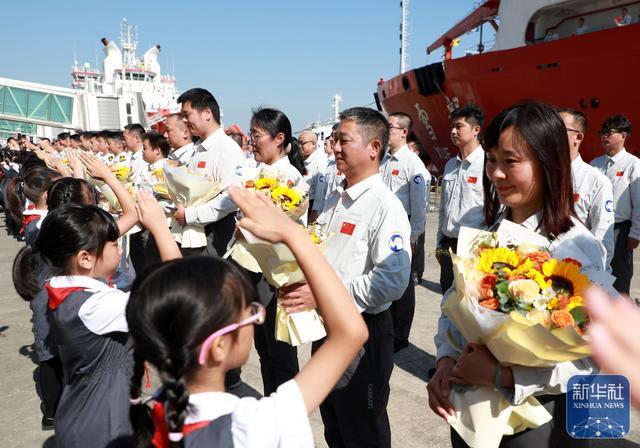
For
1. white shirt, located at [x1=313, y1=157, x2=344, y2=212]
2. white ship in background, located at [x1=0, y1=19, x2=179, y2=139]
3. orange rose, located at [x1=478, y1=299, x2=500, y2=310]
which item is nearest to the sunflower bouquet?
orange rose, located at [x1=478, y1=299, x2=500, y2=310]

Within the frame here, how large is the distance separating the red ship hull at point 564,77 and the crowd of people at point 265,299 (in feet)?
17.6

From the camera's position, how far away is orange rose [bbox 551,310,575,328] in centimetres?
124

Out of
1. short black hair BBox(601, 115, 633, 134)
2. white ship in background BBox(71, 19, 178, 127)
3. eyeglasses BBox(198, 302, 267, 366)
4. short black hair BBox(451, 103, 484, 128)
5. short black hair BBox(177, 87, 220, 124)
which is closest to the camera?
eyeglasses BBox(198, 302, 267, 366)

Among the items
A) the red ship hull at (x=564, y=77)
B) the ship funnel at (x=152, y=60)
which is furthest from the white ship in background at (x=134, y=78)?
the red ship hull at (x=564, y=77)

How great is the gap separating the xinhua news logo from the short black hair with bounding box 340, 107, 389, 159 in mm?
1493

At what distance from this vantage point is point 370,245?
2.33 metres

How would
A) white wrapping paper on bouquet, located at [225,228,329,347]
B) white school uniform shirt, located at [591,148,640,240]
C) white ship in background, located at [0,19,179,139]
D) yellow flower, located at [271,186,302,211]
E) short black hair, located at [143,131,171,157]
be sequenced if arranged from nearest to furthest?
white wrapping paper on bouquet, located at [225,228,329,347] → yellow flower, located at [271,186,302,211] → white school uniform shirt, located at [591,148,640,240] → short black hair, located at [143,131,171,157] → white ship in background, located at [0,19,179,139]

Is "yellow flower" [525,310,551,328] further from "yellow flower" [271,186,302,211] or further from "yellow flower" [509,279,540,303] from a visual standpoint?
"yellow flower" [271,186,302,211]

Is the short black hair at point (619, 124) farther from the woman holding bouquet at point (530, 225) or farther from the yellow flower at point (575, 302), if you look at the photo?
the yellow flower at point (575, 302)

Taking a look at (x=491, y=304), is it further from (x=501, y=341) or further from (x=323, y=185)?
(x=323, y=185)

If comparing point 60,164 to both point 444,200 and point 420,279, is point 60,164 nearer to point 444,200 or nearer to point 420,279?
point 444,200

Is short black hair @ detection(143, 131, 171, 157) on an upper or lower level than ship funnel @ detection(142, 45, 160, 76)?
lower

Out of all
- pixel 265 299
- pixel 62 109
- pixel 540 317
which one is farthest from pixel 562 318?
pixel 62 109

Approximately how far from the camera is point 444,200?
4441 mm
